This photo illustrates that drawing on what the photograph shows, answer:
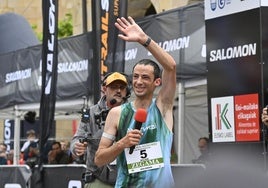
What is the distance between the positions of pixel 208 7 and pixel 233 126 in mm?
1295

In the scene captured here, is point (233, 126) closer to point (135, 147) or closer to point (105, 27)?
point (135, 147)

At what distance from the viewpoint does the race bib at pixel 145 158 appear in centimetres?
531

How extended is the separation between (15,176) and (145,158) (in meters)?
8.39

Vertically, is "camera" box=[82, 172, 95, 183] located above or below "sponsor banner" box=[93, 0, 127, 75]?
below

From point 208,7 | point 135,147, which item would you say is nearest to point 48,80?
point 208,7

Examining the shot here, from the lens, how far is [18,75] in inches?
722

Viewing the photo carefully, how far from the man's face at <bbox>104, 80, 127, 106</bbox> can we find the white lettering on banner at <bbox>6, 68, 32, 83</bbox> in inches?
430

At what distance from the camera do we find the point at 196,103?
15.5m

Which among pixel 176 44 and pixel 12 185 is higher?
pixel 176 44

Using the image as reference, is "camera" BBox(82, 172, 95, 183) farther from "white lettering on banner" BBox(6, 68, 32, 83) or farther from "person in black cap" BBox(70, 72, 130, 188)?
"white lettering on banner" BBox(6, 68, 32, 83)

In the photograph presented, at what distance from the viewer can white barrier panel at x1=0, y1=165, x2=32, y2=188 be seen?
A: 1285 cm

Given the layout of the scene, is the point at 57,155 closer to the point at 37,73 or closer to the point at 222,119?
the point at 37,73

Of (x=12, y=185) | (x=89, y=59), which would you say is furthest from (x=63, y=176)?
(x=12, y=185)

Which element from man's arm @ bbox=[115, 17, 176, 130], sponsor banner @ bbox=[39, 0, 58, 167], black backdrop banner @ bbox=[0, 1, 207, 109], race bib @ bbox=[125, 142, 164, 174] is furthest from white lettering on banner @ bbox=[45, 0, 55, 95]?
race bib @ bbox=[125, 142, 164, 174]
